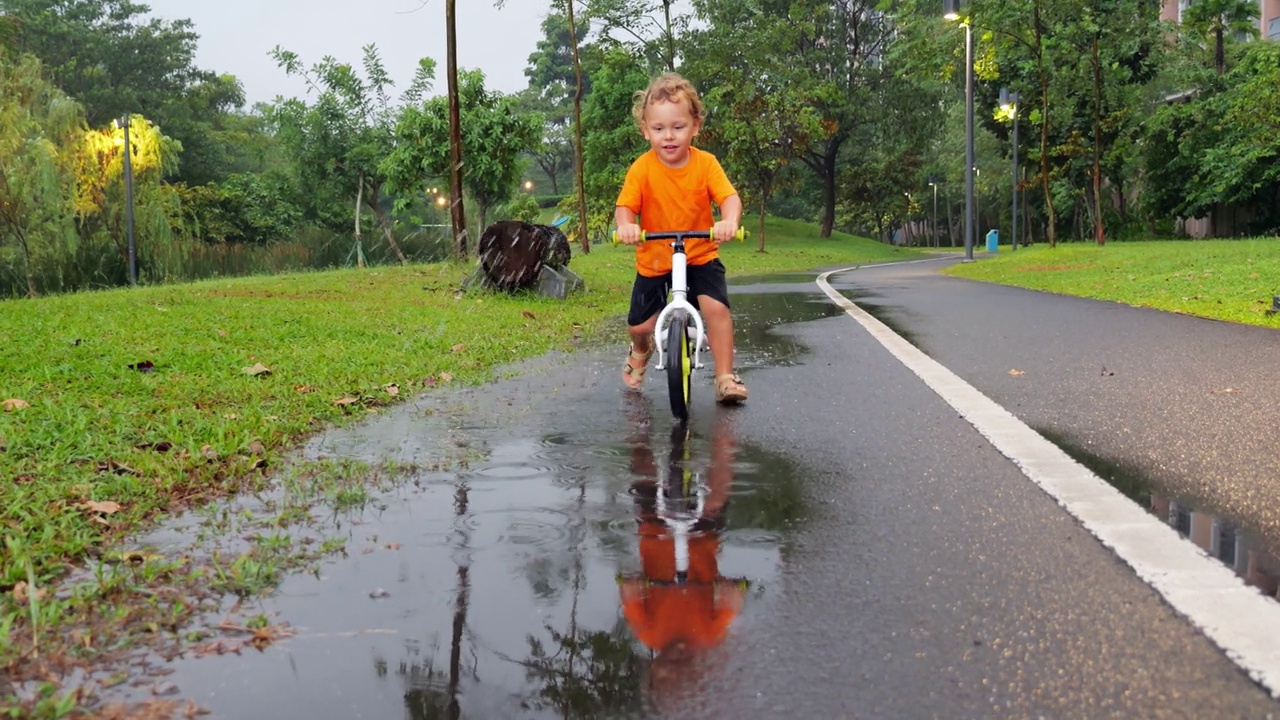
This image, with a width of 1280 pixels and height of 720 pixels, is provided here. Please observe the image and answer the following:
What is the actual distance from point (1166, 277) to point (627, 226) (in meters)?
14.6

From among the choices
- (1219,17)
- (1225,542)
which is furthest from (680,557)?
(1219,17)

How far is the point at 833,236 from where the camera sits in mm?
64375

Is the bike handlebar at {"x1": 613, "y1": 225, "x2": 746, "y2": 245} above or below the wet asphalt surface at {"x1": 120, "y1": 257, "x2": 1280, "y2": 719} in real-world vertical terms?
above

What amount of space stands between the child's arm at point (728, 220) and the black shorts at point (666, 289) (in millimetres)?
375

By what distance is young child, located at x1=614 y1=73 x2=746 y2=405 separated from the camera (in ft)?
21.8

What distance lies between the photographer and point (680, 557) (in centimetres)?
366

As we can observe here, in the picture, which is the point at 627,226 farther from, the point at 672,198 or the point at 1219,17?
the point at 1219,17

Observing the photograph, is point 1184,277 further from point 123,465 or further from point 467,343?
point 123,465

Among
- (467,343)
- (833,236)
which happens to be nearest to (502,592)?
(467,343)

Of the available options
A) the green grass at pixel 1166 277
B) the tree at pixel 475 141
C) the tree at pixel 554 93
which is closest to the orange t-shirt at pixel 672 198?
the green grass at pixel 1166 277

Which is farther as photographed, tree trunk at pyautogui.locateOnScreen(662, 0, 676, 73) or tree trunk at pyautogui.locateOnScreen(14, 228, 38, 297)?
tree trunk at pyautogui.locateOnScreen(662, 0, 676, 73)

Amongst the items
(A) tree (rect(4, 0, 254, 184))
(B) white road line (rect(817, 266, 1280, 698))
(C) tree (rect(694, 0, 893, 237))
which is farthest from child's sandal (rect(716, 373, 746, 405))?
(A) tree (rect(4, 0, 254, 184))

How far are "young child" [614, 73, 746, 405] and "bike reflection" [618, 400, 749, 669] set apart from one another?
1469 mm

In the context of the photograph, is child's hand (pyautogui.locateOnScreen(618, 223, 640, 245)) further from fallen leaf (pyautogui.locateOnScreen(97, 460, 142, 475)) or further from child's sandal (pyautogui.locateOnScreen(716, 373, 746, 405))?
fallen leaf (pyautogui.locateOnScreen(97, 460, 142, 475))
